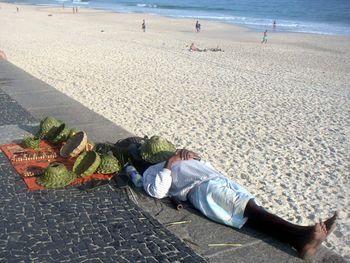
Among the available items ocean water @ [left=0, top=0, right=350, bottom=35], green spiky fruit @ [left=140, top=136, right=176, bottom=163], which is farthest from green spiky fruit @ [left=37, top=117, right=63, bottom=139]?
ocean water @ [left=0, top=0, right=350, bottom=35]

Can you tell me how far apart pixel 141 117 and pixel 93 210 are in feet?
16.0

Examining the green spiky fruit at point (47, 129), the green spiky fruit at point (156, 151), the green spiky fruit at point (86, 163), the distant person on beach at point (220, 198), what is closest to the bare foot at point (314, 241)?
the distant person on beach at point (220, 198)

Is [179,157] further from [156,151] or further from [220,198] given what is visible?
[220,198]

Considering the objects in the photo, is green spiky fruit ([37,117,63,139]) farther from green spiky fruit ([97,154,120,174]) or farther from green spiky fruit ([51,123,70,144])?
green spiky fruit ([97,154,120,174])

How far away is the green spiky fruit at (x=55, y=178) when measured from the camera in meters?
4.58

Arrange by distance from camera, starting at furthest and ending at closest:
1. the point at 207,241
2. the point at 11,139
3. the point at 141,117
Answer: the point at 141,117 < the point at 11,139 < the point at 207,241

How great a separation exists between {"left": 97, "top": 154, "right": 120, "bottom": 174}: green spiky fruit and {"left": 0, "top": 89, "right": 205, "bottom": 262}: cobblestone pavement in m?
Answer: 0.25

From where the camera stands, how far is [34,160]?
530 centimetres

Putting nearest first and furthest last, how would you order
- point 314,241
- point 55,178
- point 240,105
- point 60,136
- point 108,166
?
1. point 314,241
2. point 55,178
3. point 108,166
4. point 60,136
5. point 240,105

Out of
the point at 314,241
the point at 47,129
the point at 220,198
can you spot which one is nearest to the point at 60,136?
the point at 47,129

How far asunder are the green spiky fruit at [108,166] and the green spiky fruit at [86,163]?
54mm

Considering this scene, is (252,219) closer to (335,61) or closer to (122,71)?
(122,71)

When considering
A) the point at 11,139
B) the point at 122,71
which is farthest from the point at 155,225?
the point at 122,71

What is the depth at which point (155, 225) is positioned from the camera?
12.8ft
